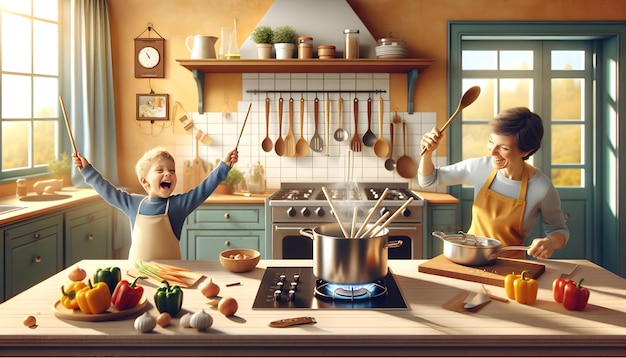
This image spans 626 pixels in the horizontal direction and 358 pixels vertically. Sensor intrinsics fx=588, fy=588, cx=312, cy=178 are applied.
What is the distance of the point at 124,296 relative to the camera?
1562 mm

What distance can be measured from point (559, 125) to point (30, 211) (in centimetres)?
384

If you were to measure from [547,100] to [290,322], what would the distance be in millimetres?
3820

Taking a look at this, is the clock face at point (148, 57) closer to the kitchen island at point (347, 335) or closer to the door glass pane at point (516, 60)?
the door glass pane at point (516, 60)

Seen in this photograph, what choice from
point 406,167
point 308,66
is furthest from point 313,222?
point 308,66

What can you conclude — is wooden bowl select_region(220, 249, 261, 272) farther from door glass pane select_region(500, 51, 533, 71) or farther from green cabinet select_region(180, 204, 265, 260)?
door glass pane select_region(500, 51, 533, 71)

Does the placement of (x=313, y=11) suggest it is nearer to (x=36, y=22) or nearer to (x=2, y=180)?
(x=36, y=22)

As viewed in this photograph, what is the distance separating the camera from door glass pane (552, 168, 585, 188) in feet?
15.4

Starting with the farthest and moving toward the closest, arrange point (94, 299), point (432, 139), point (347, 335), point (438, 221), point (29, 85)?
point (29, 85) → point (438, 221) → point (432, 139) → point (94, 299) → point (347, 335)

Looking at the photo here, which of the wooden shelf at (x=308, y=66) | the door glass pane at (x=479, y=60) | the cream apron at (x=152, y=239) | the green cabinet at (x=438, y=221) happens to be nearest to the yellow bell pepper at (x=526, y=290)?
the cream apron at (x=152, y=239)

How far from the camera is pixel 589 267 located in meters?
2.18

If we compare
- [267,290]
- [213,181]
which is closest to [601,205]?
[213,181]

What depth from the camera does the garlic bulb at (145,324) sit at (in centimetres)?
143

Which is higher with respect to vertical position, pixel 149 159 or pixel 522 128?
pixel 522 128

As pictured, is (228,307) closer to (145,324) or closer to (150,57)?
(145,324)
